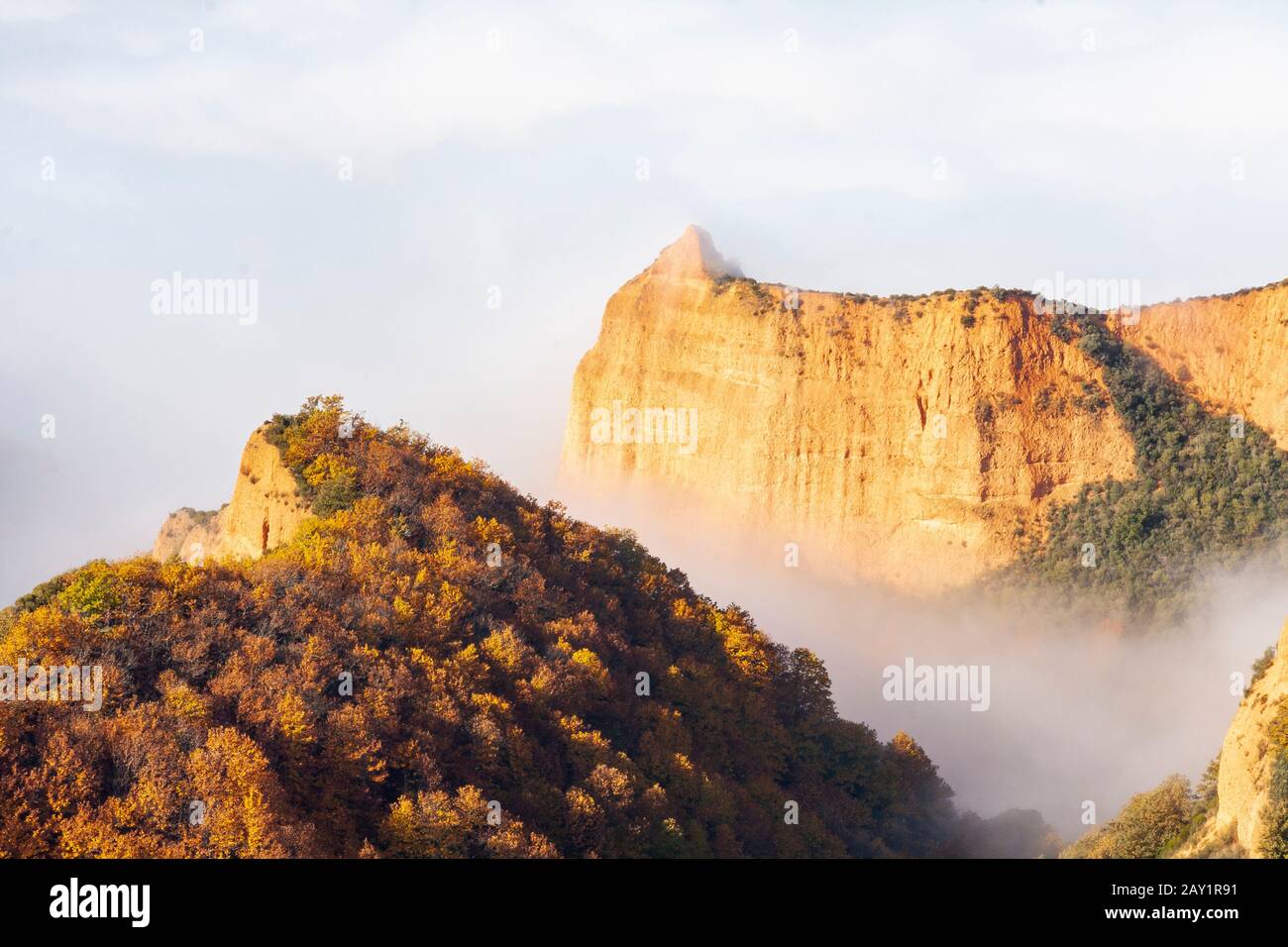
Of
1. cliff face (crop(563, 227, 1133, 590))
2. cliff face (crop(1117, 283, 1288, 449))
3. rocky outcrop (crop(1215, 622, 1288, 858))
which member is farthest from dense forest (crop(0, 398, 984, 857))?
cliff face (crop(1117, 283, 1288, 449))

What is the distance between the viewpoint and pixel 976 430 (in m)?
77.2

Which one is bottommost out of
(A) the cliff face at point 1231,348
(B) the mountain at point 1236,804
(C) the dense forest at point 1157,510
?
(B) the mountain at point 1236,804

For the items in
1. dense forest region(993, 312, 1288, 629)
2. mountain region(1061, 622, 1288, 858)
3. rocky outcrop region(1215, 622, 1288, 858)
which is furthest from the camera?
dense forest region(993, 312, 1288, 629)

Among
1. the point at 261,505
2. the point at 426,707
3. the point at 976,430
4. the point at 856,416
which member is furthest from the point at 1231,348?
the point at 426,707

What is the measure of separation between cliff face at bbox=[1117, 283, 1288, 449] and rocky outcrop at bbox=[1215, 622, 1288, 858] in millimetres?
44268

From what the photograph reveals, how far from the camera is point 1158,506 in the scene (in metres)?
73.8

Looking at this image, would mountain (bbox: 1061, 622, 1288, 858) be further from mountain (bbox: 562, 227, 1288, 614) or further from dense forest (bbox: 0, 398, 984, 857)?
mountain (bbox: 562, 227, 1288, 614)

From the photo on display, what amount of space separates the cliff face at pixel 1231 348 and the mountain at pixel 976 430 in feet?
0.32

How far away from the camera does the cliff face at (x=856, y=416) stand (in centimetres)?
7700

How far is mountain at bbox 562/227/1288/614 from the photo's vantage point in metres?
73.5

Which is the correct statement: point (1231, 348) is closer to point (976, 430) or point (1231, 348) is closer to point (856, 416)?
point (976, 430)

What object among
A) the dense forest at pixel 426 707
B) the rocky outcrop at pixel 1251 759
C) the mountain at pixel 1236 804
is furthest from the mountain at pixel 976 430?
the rocky outcrop at pixel 1251 759

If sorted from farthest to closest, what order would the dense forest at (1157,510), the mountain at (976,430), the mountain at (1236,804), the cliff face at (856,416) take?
the cliff face at (856,416) < the mountain at (976,430) < the dense forest at (1157,510) < the mountain at (1236,804)

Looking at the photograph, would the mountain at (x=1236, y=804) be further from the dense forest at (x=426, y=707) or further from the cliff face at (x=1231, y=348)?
the cliff face at (x=1231, y=348)
